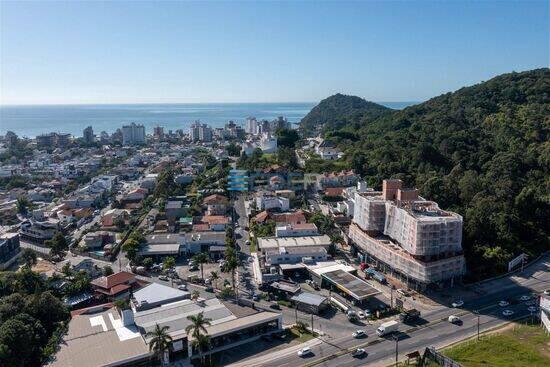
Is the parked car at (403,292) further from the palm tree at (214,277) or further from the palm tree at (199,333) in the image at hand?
the palm tree at (199,333)

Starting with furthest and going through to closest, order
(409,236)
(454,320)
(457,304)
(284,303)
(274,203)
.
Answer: (274,203) < (409,236) < (284,303) < (457,304) < (454,320)

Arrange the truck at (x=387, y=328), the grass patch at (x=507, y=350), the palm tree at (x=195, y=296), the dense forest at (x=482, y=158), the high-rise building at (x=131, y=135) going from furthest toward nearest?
the high-rise building at (x=131, y=135) < the dense forest at (x=482, y=158) < the palm tree at (x=195, y=296) < the truck at (x=387, y=328) < the grass patch at (x=507, y=350)

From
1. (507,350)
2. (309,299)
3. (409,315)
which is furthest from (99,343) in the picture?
(507,350)

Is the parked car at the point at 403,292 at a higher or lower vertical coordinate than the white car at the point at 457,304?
lower

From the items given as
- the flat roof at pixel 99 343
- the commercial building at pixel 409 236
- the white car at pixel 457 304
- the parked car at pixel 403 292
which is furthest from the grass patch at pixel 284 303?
the white car at pixel 457 304

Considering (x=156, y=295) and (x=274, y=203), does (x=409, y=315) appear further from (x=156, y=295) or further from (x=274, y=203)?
(x=274, y=203)

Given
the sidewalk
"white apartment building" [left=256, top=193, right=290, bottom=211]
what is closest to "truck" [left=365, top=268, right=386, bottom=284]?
the sidewalk
